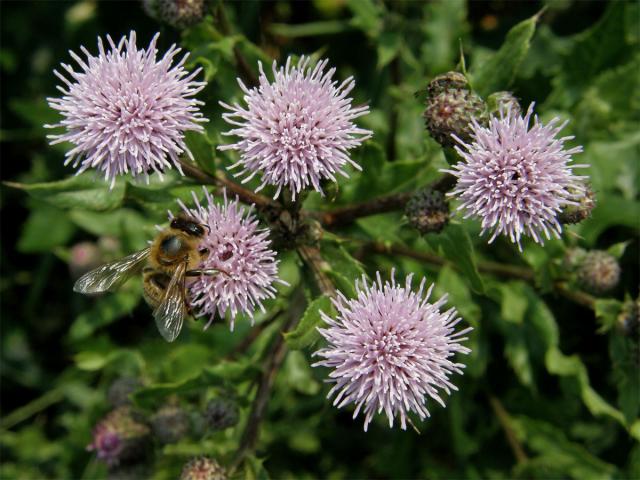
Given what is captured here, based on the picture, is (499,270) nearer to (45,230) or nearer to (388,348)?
(388,348)

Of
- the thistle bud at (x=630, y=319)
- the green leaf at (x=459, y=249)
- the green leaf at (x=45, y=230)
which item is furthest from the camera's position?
the green leaf at (x=45, y=230)

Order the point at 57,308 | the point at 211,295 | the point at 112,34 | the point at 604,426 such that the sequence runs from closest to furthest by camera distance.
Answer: the point at 211,295 → the point at 604,426 → the point at 112,34 → the point at 57,308

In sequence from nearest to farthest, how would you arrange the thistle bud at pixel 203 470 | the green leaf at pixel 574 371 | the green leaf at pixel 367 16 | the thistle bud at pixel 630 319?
the thistle bud at pixel 203 470, the thistle bud at pixel 630 319, the green leaf at pixel 574 371, the green leaf at pixel 367 16

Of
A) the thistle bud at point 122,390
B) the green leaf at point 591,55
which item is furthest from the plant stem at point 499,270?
the thistle bud at point 122,390

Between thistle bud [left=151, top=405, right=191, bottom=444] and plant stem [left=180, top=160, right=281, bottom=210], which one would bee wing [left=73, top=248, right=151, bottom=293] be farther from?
thistle bud [left=151, top=405, right=191, bottom=444]

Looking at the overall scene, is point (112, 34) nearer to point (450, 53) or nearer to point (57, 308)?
point (57, 308)

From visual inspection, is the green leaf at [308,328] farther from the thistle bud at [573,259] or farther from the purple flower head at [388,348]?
the thistle bud at [573,259]

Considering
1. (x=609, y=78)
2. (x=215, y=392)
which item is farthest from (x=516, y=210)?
(x=609, y=78)
